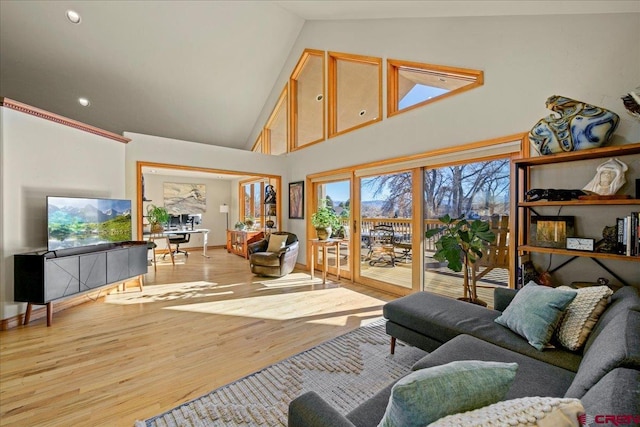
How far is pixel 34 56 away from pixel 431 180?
21.4 ft

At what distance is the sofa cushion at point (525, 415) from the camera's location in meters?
0.68

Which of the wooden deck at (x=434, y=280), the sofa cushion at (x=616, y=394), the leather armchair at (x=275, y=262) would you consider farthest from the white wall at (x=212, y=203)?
the sofa cushion at (x=616, y=394)

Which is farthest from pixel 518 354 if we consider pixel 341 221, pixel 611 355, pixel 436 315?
pixel 341 221

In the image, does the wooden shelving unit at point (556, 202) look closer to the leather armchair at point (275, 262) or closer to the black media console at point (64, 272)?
the leather armchair at point (275, 262)

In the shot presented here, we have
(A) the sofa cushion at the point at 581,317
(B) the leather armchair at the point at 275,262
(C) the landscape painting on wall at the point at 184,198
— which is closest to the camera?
(A) the sofa cushion at the point at 581,317

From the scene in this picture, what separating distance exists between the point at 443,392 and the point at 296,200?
570cm

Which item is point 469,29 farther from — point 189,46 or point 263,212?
point 263,212

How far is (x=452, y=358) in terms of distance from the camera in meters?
1.57

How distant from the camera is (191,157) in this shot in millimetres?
5414

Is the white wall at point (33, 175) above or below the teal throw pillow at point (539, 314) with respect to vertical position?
above

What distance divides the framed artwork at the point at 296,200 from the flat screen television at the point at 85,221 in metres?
3.21

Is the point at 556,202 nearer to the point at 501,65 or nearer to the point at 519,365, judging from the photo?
the point at 519,365

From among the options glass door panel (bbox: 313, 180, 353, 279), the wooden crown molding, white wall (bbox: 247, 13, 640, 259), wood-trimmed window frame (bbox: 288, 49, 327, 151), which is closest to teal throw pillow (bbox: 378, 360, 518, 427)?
white wall (bbox: 247, 13, 640, 259)

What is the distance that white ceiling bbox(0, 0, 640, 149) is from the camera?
4027mm
